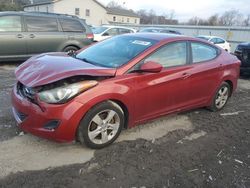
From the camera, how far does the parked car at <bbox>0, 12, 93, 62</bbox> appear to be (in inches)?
340

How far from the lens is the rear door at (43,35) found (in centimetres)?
902

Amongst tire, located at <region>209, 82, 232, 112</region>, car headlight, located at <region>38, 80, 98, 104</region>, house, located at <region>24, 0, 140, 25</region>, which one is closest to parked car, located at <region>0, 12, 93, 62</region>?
tire, located at <region>209, 82, 232, 112</region>

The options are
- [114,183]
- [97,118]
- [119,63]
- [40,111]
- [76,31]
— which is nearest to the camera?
[114,183]

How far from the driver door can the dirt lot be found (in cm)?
41

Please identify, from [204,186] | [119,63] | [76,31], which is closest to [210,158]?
[204,186]

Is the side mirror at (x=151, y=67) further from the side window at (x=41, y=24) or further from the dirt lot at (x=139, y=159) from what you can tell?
the side window at (x=41, y=24)

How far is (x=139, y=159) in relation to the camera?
363 centimetres

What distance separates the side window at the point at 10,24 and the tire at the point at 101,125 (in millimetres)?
6321

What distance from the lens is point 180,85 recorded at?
4570mm

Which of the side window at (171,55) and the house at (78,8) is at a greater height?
the house at (78,8)

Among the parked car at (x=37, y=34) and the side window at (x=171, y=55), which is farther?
the parked car at (x=37, y=34)

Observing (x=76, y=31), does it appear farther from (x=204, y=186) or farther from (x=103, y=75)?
(x=204, y=186)

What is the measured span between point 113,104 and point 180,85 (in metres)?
1.35

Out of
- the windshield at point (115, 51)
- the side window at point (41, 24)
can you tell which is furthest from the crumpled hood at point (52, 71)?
the side window at point (41, 24)
